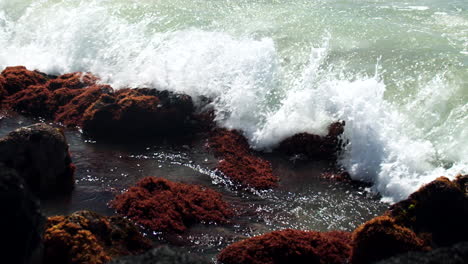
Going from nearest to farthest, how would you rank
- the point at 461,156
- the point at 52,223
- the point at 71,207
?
the point at 52,223 < the point at 71,207 < the point at 461,156

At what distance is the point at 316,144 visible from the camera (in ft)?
36.0

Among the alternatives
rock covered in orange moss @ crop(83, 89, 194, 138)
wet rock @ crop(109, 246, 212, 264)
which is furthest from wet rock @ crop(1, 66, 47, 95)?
wet rock @ crop(109, 246, 212, 264)

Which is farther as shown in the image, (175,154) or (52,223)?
(175,154)

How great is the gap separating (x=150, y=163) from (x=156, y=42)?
641 centimetres

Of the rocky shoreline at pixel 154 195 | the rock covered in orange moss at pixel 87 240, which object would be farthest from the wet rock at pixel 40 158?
the rock covered in orange moss at pixel 87 240

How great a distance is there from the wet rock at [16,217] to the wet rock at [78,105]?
8.21 meters

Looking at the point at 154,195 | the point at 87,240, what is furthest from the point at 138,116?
the point at 87,240

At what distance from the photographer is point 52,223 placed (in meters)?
6.14

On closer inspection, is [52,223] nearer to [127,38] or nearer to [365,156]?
[365,156]

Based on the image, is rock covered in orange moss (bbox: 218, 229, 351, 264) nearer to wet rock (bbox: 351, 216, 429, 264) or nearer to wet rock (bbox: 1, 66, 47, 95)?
wet rock (bbox: 351, 216, 429, 264)

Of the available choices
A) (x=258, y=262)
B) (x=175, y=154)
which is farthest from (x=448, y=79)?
(x=258, y=262)

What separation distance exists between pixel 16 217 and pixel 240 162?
6.53 metres

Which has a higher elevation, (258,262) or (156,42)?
(156,42)

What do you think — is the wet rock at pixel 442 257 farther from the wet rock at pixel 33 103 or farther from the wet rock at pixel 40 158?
the wet rock at pixel 33 103
